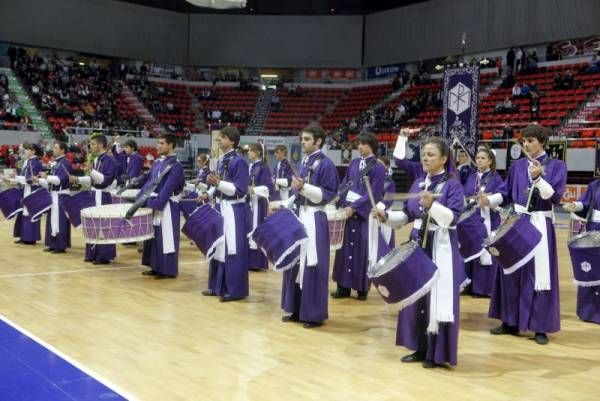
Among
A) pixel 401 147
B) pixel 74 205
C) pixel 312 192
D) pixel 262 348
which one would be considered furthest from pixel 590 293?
pixel 74 205

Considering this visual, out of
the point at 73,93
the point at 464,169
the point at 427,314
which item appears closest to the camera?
the point at 427,314

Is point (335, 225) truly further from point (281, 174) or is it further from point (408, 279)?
point (281, 174)

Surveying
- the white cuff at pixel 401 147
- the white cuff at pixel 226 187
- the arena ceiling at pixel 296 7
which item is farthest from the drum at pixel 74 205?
the arena ceiling at pixel 296 7

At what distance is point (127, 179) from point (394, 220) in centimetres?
658

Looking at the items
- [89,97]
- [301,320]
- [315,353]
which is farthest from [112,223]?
[89,97]

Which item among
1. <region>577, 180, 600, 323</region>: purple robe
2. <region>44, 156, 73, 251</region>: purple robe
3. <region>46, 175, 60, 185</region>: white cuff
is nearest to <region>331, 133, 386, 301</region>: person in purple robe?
<region>577, 180, 600, 323</region>: purple robe

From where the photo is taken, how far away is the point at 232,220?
6398 millimetres

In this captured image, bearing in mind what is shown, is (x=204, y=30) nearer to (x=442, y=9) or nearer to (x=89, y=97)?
(x=89, y=97)

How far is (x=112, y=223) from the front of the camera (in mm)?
6840

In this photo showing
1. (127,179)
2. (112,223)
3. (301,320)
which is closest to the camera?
(301,320)

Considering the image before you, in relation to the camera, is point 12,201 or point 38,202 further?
point 12,201

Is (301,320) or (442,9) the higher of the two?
(442,9)

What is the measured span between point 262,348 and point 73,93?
2239cm

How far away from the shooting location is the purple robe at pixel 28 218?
9.52 metres
